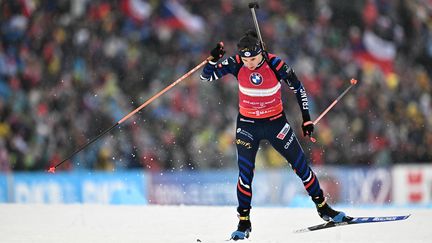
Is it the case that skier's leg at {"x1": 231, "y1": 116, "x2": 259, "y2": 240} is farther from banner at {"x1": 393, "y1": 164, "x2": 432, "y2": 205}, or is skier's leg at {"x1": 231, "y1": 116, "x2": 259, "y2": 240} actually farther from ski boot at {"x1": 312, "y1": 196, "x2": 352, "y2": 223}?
banner at {"x1": 393, "y1": 164, "x2": 432, "y2": 205}

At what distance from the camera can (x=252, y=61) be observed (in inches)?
299

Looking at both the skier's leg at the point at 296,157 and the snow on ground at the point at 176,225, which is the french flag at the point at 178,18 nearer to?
the snow on ground at the point at 176,225

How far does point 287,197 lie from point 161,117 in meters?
2.99

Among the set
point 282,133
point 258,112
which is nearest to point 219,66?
point 258,112

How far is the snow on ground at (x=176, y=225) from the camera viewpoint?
313 inches

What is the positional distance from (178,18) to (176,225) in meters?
6.98

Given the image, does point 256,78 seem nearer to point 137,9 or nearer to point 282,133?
point 282,133

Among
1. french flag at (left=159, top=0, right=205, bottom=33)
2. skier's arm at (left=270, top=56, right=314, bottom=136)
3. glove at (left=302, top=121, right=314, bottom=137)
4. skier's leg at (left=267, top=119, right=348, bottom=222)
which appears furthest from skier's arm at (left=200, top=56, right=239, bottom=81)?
→ french flag at (left=159, top=0, right=205, bottom=33)

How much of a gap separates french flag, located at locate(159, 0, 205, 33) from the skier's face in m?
7.43

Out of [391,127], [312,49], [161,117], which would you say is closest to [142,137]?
[161,117]

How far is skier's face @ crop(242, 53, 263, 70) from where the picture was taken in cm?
757

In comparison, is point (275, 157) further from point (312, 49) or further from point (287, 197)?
point (312, 49)

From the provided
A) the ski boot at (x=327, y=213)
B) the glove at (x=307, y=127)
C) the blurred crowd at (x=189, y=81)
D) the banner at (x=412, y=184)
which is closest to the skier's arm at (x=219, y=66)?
the glove at (x=307, y=127)

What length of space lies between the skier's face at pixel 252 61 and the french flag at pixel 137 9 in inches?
317
